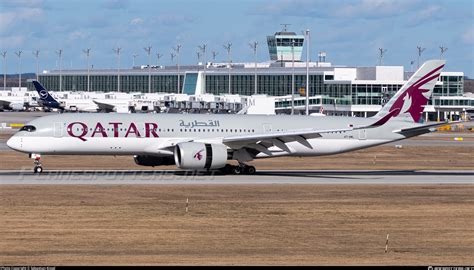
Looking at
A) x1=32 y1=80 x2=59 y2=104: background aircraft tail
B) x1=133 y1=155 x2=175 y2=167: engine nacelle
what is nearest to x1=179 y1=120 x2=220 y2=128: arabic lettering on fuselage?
x1=133 y1=155 x2=175 y2=167: engine nacelle

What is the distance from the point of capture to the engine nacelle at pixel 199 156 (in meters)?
51.9

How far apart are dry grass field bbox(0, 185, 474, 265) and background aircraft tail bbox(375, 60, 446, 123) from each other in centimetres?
1155

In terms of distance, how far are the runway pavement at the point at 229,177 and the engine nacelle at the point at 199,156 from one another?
0.75 meters

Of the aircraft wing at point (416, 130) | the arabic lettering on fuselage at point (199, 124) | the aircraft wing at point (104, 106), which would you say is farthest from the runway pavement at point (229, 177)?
the aircraft wing at point (104, 106)

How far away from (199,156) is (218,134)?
13.6 ft

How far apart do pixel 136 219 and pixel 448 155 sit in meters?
49.9

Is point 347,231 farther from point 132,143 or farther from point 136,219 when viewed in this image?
point 132,143

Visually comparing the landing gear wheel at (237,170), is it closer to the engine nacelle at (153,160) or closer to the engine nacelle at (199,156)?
the engine nacelle at (199,156)

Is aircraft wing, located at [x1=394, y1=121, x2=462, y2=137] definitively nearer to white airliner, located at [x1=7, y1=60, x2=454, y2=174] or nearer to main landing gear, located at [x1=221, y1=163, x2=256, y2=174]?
white airliner, located at [x1=7, y1=60, x2=454, y2=174]

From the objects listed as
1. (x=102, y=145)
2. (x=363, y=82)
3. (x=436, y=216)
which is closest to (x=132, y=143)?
(x=102, y=145)

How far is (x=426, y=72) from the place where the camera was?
59.6 m

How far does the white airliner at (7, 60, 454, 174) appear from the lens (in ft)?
173

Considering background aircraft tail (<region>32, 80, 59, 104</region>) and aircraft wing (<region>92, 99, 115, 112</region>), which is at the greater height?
background aircraft tail (<region>32, 80, 59, 104</region>)

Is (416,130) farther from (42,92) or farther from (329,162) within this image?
(42,92)
